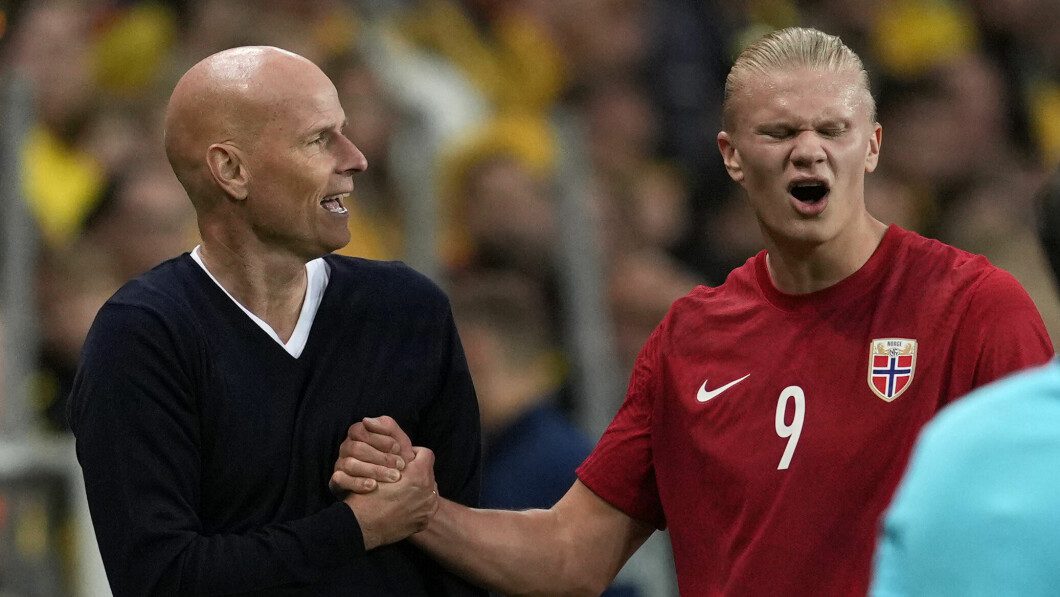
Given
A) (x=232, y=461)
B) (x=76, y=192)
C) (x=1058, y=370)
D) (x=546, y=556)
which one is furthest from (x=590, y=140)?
(x=1058, y=370)

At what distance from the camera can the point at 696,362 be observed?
3.29 meters

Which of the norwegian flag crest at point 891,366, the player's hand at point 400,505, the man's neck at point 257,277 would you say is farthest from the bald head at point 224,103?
the norwegian flag crest at point 891,366

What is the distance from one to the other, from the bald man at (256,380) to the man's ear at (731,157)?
665mm

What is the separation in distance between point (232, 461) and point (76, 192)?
3.45 meters

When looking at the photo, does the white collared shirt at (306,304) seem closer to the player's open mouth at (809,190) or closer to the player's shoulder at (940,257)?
the player's open mouth at (809,190)

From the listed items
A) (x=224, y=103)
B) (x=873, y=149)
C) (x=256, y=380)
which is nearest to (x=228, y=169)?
(x=224, y=103)

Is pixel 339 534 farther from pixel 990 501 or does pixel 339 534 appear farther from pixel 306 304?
pixel 990 501

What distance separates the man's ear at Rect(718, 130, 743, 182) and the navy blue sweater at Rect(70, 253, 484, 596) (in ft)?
2.10

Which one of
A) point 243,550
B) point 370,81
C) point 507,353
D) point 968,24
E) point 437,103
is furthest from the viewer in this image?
point 968,24

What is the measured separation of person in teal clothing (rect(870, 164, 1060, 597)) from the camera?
1592 millimetres

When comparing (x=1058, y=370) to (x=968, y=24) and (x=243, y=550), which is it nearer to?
(x=243, y=550)

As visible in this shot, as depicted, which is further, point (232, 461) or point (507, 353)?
point (507, 353)

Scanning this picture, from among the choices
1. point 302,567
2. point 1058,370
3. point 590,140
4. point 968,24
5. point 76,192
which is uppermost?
point 968,24

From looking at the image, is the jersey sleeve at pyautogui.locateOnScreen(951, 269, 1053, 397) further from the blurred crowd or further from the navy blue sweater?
the blurred crowd
